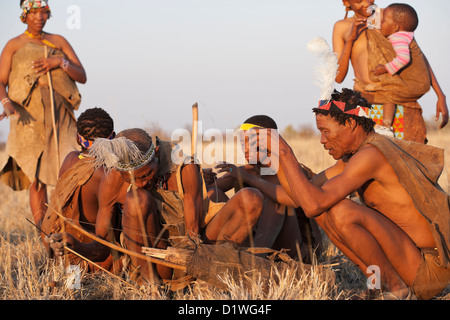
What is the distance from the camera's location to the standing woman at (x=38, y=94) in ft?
19.6

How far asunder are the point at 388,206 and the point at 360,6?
304cm

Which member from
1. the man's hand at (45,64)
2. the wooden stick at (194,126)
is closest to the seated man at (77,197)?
the wooden stick at (194,126)

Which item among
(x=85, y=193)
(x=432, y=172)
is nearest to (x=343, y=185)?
(x=432, y=172)

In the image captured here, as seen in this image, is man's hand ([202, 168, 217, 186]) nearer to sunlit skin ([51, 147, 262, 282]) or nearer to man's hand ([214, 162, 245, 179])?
man's hand ([214, 162, 245, 179])

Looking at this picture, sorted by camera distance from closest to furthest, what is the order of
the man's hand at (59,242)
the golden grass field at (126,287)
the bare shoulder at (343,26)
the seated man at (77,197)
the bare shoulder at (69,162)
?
1. the golden grass field at (126,287)
2. the man's hand at (59,242)
3. the seated man at (77,197)
4. the bare shoulder at (69,162)
5. the bare shoulder at (343,26)

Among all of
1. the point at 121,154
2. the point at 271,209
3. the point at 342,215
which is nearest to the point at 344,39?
the point at 271,209

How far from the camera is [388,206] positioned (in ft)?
11.1

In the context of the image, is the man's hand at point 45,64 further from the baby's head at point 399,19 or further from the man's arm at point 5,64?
the baby's head at point 399,19

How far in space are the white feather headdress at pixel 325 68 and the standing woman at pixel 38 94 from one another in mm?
3414

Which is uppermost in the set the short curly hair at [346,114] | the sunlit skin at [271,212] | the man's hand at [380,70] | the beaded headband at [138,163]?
the man's hand at [380,70]

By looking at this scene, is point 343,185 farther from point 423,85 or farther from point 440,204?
point 423,85

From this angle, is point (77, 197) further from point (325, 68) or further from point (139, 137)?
point (325, 68)

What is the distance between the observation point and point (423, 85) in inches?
221

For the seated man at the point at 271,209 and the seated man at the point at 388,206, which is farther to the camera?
the seated man at the point at 271,209
